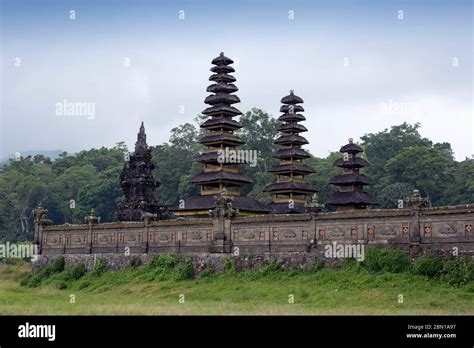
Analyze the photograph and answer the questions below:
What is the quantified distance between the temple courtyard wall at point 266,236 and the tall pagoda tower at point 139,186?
8.19 metres

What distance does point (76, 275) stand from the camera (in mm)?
49438

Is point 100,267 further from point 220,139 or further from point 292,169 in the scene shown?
point 292,169

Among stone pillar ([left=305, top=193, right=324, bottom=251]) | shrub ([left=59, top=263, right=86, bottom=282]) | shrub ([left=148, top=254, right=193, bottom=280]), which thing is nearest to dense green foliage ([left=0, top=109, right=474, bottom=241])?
shrub ([left=59, top=263, right=86, bottom=282])

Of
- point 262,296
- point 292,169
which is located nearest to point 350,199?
point 292,169

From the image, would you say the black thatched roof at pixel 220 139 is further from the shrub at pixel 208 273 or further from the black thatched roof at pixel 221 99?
the shrub at pixel 208 273

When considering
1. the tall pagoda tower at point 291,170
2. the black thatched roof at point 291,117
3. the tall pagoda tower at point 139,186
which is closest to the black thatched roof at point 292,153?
the tall pagoda tower at point 291,170

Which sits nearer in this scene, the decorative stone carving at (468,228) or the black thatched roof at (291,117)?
the decorative stone carving at (468,228)

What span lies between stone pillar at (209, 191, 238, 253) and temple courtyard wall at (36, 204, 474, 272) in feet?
0.19

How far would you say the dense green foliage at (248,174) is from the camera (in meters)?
77.1

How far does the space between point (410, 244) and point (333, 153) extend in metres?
62.5
